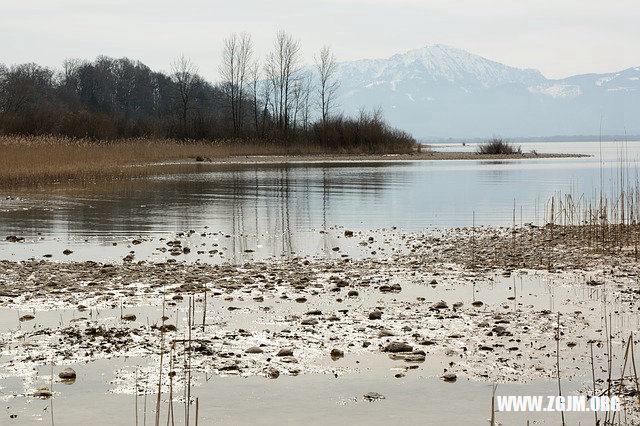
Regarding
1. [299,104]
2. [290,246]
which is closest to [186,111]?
[299,104]

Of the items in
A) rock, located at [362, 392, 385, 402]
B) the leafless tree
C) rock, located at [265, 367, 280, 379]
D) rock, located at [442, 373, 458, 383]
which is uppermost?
the leafless tree

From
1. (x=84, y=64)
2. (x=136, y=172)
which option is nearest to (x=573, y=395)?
(x=136, y=172)

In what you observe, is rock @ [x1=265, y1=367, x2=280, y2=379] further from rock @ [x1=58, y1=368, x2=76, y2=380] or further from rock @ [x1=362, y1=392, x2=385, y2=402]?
rock @ [x1=58, y1=368, x2=76, y2=380]

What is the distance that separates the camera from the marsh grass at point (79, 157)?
→ 3409 centimetres

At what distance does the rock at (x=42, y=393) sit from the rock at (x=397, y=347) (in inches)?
132

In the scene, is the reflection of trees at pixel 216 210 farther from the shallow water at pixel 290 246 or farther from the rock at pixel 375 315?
the rock at pixel 375 315

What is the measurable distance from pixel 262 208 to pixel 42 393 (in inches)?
705

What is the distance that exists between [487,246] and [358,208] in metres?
9.40

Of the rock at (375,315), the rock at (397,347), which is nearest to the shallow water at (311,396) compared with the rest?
the rock at (397,347)

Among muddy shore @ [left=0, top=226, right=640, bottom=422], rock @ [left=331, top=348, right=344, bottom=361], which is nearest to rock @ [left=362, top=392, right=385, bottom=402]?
muddy shore @ [left=0, top=226, right=640, bottom=422]

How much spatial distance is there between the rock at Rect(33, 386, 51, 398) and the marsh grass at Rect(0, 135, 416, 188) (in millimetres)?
26564

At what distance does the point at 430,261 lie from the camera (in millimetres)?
14227

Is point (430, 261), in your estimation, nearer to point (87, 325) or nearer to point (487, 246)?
point (487, 246)

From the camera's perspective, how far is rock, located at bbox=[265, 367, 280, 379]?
759cm
